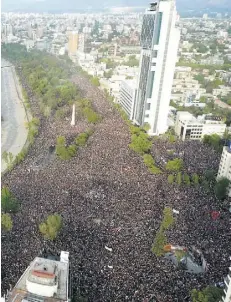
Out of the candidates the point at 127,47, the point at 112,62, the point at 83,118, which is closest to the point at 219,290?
the point at 83,118

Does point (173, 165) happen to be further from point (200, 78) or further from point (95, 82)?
point (200, 78)

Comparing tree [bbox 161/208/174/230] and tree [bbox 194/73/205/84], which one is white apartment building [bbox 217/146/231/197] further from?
tree [bbox 194/73/205/84]

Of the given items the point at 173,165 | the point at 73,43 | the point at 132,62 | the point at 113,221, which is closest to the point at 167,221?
the point at 113,221

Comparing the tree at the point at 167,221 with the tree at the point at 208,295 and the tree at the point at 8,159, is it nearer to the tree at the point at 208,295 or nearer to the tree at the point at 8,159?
the tree at the point at 208,295

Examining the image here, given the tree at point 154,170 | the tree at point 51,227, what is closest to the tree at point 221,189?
the tree at point 154,170

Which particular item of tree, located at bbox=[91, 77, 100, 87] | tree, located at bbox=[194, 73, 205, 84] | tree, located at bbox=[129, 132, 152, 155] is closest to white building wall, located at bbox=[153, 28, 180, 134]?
tree, located at bbox=[129, 132, 152, 155]

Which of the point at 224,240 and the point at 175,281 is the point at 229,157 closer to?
the point at 224,240
